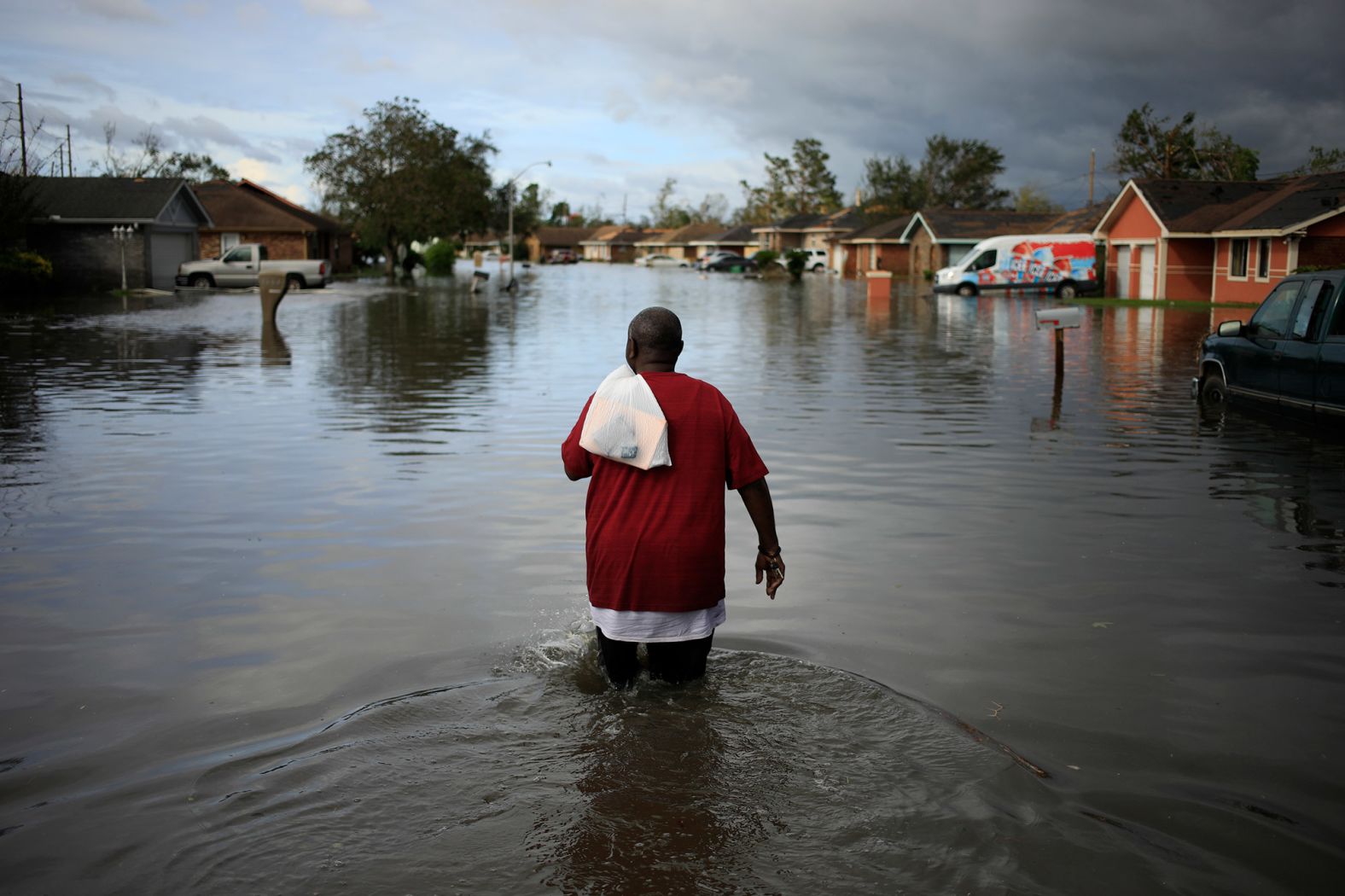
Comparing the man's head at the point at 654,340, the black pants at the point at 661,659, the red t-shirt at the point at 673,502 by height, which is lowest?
the black pants at the point at 661,659

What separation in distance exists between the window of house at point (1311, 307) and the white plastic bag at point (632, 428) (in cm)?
1061

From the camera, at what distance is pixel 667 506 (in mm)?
4719

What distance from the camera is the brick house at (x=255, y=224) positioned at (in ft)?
207

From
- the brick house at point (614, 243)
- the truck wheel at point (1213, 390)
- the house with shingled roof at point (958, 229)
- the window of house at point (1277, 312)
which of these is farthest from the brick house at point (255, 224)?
the brick house at point (614, 243)

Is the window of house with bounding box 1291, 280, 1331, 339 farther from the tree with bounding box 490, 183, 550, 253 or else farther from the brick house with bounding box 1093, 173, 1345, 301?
the tree with bounding box 490, 183, 550, 253

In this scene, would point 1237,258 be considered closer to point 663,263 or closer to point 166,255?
point 166,255

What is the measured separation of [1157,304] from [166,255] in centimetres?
3918

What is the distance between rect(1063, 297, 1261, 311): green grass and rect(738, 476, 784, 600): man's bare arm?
40057 mm

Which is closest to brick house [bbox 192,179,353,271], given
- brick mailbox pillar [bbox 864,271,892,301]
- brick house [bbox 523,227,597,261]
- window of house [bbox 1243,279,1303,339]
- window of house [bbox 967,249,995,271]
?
Answer: brick mailbox pillar [bbox 864,271,892,301]

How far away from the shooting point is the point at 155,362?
67.5 ft

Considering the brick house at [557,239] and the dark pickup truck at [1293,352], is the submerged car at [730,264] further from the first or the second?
the dark pickup truck at [1293,352]

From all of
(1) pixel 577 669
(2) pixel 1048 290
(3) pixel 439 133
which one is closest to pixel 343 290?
(3) pixel 439 133

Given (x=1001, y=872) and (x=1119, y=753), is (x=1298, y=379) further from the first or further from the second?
(x=1001, y=872)

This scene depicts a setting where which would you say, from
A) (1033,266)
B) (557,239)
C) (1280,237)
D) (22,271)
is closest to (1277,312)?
(1280,237)
